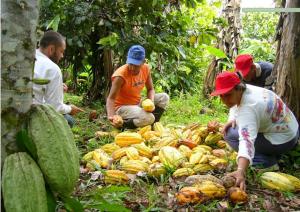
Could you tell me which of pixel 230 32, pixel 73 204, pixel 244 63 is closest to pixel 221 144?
pixel 244 63

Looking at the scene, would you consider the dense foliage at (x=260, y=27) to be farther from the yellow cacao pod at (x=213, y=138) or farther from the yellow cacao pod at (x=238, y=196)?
the yellow cacao pod at (x=238, y=196)

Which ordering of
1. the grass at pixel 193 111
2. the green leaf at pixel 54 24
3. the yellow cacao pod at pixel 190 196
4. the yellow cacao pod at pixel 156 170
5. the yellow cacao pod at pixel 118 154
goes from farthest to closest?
the grass at pixel 193 111 → the green leaf at pixel 54 24 → the yellow cacao pod at pixel 118 154 → the yellow cacao pod at pixel 156 170 → the yellow cacao pod at pixel 190 196

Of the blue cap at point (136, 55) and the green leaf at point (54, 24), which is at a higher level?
the green leaf at point (54, 24)

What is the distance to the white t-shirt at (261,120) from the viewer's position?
3.43 m

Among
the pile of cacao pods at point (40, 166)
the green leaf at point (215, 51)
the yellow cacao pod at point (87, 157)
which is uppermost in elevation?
the green leaf at point (215, 51)

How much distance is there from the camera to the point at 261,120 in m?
3.73

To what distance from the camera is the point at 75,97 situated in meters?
8.77

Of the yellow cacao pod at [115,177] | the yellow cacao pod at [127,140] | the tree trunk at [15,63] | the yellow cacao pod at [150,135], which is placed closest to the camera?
the tree trunk at [15,63]

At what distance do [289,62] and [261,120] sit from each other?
0.76 meters

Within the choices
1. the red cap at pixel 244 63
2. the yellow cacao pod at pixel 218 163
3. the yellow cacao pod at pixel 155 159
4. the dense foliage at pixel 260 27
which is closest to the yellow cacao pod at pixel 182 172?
the yellow cacao pod at pixel 218 163

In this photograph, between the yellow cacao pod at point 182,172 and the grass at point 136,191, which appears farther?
the yellow cacao pod at point 182,172

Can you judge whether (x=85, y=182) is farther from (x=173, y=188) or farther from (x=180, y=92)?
(x=180, y=92)

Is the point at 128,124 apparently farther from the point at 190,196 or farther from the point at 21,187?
the point at 21,187

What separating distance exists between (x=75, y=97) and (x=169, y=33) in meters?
3.06
